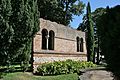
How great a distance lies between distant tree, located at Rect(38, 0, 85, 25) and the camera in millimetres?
40656

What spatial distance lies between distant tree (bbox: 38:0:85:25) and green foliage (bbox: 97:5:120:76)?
113ft

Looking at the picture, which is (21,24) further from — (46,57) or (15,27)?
(46,57)

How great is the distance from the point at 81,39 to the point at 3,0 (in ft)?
63.8

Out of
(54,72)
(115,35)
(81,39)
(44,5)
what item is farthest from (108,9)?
(44,5)

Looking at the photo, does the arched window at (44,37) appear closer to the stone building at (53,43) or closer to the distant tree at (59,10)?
the stone building at (53,43)

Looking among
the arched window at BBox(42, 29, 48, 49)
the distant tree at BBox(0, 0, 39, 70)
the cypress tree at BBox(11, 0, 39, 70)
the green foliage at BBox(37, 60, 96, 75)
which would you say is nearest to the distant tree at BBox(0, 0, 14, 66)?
the distant tree at BBox(0, 0, 39, 70)

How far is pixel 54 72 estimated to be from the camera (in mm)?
18688

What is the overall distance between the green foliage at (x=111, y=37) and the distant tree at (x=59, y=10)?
34.4m

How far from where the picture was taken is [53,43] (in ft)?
71.8

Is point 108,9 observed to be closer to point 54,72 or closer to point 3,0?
point 3,0

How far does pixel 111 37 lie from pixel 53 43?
636 inches

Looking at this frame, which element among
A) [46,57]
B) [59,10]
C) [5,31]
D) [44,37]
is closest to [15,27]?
[5,31]

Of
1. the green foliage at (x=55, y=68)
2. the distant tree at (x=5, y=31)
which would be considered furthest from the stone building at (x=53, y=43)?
the distant tree at (x=5, y=31)

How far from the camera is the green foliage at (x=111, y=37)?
5695 millimetres
